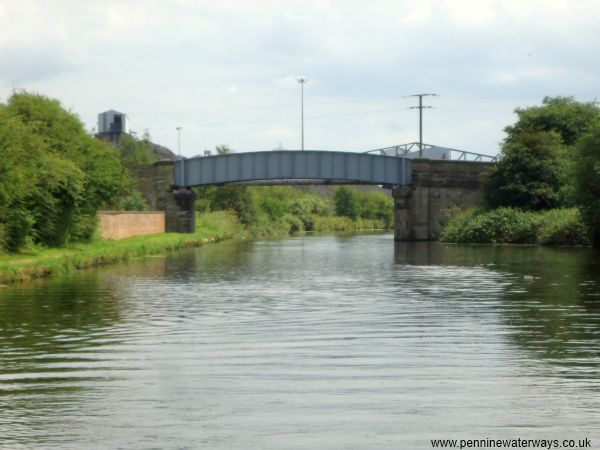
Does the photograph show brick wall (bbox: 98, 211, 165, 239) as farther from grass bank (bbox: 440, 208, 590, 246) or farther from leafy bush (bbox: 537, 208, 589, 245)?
leafy bush (bbox: 537, 208, 589, 245)

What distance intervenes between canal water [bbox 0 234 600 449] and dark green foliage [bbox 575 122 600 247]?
25794 mm

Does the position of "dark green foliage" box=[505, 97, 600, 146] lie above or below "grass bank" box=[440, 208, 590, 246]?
above

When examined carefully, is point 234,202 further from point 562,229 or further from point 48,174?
point 48,174

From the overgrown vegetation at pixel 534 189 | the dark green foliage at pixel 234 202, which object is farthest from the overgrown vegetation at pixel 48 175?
the dark green foliage at pixel 234 202

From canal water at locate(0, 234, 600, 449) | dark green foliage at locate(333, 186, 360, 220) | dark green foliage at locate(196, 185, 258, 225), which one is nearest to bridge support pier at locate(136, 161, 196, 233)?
dark green foliage at locate(196, 185, 258, 225)

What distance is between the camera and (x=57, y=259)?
34.2 m

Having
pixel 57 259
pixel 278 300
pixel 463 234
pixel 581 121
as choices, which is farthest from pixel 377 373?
pixel 581 121

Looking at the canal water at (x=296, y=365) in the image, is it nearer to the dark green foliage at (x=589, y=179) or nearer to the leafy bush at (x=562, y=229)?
the dark green foliage at (x=589, y=179)

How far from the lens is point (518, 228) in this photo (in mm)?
61312

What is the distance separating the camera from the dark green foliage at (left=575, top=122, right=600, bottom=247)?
51950 millimetres

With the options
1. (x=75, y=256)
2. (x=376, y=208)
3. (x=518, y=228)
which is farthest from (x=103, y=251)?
(x=376, y=208)

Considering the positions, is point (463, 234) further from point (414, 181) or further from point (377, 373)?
point (377, 373)

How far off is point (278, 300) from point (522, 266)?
50.9 ft

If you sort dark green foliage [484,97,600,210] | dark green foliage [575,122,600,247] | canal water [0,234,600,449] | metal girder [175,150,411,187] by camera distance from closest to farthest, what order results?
canal water [0,234,600,449], dark green foliage [575,122,600,247], dark green foliage [484,97,600,210], metal girder [175,150,411,187]
